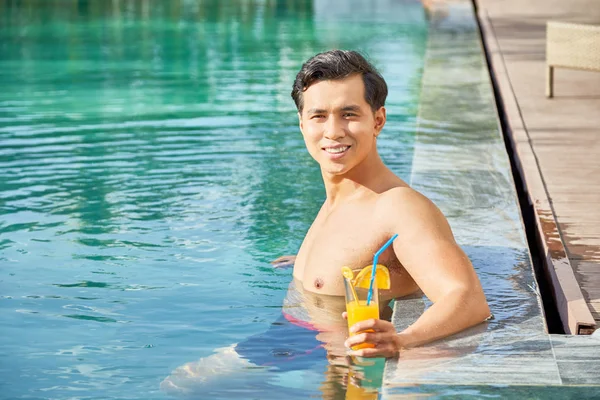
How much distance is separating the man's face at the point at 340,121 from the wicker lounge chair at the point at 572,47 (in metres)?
6.90

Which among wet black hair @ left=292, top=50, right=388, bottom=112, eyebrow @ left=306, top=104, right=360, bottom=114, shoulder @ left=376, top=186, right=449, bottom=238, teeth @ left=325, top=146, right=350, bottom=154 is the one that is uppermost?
wet black hair @ left=292, top=50, right=388, bottom=112

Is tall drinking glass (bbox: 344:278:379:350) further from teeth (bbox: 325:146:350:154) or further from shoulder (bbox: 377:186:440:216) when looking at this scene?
teeth (bbox: 325:146:350:154)

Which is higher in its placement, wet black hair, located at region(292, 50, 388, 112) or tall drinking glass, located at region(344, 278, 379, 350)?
wet black hair, located at region(292, 50, 388, 112)

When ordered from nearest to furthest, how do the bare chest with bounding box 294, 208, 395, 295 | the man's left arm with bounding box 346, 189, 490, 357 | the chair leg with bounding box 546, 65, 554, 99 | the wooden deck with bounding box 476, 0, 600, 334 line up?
the man's left arm with bounding box 346, 189, 490, 357 < the bare chest with bounding box 294, 208, 395, 295 < the wooden deck with bounding box 476, 0, 600, 334 < the chair leg with bounding box 546, 65, 554, 99

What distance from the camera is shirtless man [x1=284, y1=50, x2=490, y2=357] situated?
3.89 metres

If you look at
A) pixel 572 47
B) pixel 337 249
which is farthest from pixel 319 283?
pixel 572 47

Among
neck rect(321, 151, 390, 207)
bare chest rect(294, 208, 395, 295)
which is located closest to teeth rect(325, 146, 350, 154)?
neck rect(321, 151, 390, 207)

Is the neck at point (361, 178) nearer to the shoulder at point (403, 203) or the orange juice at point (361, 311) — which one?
the shoulder at point (403, 203)

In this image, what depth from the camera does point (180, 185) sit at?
313 inches

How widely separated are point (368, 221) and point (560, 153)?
14.3 ft

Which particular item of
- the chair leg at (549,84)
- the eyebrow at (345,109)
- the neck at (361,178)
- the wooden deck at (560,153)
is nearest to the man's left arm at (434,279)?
the neck at (361,178)

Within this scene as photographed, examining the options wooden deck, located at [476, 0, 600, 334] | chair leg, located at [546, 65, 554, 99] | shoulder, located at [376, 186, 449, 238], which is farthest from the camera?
chair leg, located at [546, 65, 554, 99]

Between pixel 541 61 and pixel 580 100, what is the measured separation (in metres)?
2.84

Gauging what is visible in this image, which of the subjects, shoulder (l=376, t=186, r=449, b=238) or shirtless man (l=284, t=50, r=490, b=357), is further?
shoulder (l=376, t=186, r=449, b=238)
